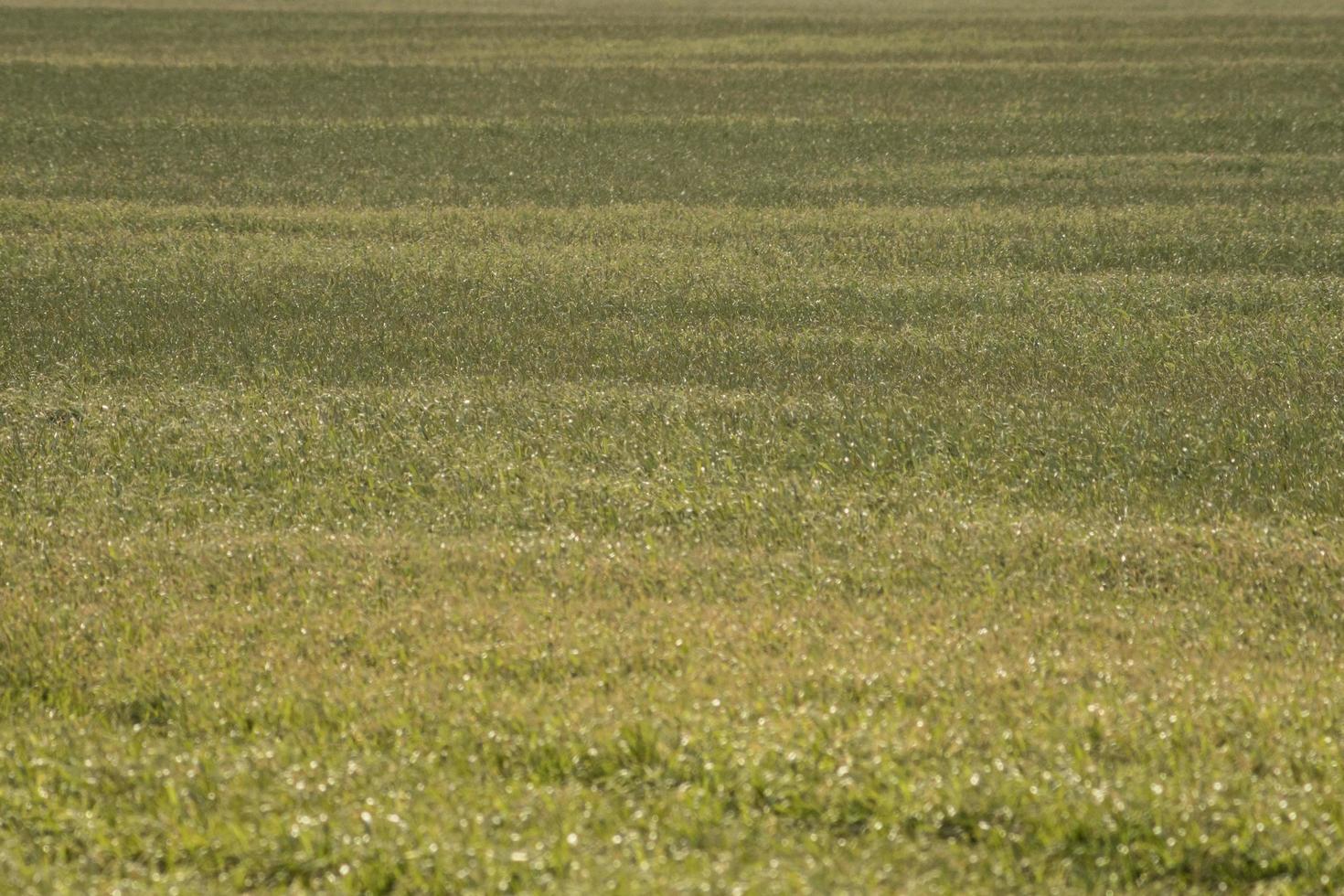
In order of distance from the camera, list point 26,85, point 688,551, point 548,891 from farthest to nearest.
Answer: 1. point 26,85
2. point 688,551
3. point 548,891

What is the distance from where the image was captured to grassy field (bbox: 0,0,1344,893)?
3162 millimetres

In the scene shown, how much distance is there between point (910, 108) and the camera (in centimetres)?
1472

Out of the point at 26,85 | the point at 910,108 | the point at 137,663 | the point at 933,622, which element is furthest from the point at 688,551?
the point at 26,85

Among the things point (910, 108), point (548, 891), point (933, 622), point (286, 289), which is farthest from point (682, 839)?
point (910, 108)

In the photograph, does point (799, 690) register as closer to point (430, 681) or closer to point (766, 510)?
point (430, 681)

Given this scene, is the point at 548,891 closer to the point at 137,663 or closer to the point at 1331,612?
the point at 137,663

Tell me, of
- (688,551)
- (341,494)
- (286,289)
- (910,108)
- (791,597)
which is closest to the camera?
(791,597)

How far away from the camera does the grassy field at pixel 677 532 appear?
3.16 m

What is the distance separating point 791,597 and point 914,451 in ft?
4.35

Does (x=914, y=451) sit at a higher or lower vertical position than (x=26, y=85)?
lower

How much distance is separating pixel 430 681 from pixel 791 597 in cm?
111

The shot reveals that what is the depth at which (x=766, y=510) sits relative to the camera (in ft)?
16.3

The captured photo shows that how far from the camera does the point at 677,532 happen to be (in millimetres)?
4852

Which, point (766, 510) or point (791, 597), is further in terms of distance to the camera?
point (766, 510)
